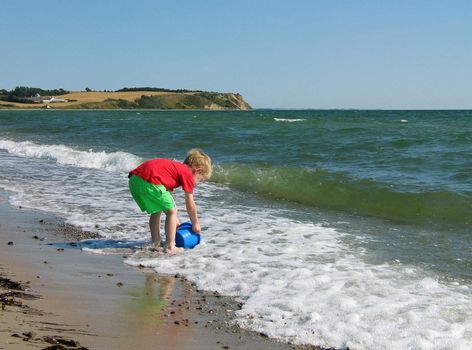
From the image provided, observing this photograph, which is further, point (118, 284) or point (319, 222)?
point (319, 222)

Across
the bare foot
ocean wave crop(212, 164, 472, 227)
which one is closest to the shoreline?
the bare foot

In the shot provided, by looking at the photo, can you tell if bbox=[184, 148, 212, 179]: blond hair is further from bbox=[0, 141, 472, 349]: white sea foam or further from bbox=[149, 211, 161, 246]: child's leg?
bbox=[0, 141, 472, 349]: white sea foam

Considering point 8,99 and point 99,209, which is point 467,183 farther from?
point 8,99

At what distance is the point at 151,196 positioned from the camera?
21.3 feet

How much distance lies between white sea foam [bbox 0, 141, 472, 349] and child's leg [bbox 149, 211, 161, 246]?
382 millimetres

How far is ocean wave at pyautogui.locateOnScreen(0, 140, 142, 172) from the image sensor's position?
15.5 meters

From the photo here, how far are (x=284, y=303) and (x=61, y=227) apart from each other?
12.7ft

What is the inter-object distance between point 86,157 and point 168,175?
11096 mm

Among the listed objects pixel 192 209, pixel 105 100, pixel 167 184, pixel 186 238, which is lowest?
pixel 186 238

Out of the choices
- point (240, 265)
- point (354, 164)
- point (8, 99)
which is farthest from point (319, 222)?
point (8, 99)

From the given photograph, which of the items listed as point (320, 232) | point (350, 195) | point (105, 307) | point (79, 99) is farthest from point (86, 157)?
point (79, 99)

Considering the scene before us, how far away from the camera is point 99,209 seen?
8.95 m

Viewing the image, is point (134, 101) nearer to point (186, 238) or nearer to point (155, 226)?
point (155, 226)

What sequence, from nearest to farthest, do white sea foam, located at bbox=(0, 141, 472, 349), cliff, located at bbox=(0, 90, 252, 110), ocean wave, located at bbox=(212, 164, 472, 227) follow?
white sea foam, located at bbox=(0, 141, 472, 349), ocean wave, located at bbox=(212, 164, 472, 227), cliff, located at bbox=(0, 90, 252, 110)
